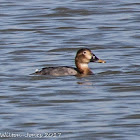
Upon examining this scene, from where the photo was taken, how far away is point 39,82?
16453mm

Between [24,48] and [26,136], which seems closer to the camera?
[26,136]

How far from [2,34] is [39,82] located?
564cm

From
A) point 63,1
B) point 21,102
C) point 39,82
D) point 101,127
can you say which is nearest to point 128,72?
point 39,82

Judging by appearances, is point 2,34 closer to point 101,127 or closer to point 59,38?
point 59,38

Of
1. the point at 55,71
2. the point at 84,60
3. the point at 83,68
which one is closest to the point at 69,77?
the point at 55,71

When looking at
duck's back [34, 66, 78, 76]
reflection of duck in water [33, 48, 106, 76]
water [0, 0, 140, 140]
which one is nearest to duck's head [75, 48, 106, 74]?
reflection of duck in water [33, 48, 106, 76]

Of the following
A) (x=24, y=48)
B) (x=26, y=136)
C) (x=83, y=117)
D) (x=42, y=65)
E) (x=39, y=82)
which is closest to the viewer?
(x=26, y=136)

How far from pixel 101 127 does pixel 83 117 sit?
60 centimetres

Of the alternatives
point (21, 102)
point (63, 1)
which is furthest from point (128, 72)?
point (63, 1)

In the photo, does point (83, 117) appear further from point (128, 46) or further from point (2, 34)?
point (2, 34)

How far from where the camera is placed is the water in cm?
1298

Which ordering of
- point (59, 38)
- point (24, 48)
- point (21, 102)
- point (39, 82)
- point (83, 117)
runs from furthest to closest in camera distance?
point (59, 38), point (24, 48), point (39, 82), point (21, 102), point (83, 117)

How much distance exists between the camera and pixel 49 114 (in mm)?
13633

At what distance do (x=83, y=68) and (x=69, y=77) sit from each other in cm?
45
